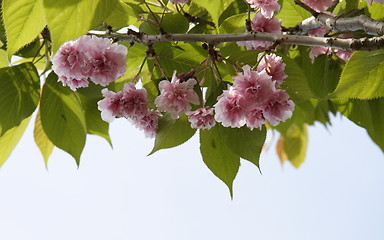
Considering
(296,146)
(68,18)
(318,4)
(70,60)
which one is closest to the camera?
(68,18)

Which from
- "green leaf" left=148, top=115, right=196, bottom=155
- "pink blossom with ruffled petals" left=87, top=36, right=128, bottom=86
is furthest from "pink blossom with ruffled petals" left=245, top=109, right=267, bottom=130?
"pink blossom with ruffled petals" left=87, top=36, right=128, bottom=86

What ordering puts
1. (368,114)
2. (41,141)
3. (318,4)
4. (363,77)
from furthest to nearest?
1. (41,141)
2. (368,114)
3. (318,4)
4. (363,77)

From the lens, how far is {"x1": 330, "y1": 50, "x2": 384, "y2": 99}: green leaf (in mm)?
707

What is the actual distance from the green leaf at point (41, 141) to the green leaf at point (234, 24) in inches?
22.6

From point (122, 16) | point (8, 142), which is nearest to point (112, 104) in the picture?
point (122, 16)

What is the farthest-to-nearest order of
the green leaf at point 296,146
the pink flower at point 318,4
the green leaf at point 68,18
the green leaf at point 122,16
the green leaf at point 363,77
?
the green leaf at point 296,146, the pink flower at point 318,4, the green leaf at point 122,16, the green leaf at point 363,77, the green leaf at point 68,18

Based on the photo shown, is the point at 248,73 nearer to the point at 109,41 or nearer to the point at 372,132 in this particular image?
Result: the point at 109,41

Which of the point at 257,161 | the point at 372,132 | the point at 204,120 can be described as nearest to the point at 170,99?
the point at 204,120

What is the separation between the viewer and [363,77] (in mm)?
714

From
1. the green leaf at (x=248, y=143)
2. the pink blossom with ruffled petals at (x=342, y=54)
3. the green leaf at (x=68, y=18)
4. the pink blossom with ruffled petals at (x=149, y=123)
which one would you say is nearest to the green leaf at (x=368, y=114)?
the pink blossom with ruffled petals at (x=342, y=54)

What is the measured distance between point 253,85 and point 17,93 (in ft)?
1.51

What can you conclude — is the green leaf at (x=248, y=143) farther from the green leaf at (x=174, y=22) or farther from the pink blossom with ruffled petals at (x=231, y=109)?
the green leaf at (x=174, y=22)

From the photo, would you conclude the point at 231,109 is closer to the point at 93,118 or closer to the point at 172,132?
the point at 172,132

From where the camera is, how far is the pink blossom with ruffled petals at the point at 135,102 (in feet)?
2.75
